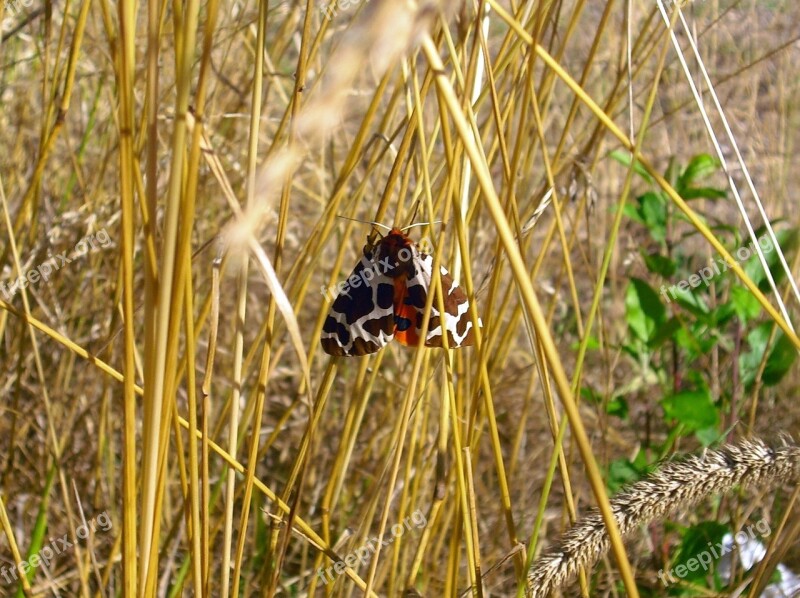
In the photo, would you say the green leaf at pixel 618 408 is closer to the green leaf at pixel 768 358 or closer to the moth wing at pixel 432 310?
the green leaf at pixel 768 358

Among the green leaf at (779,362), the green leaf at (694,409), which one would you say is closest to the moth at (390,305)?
the green leaf at (694,409)

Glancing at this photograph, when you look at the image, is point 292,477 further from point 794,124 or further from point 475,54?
point 794,124

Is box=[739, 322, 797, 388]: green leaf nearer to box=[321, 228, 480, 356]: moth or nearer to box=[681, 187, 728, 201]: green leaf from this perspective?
box=[681, 187, 728, 201]: green leaf

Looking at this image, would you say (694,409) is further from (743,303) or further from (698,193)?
(698,193)

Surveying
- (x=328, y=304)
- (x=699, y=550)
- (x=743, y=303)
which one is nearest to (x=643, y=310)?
(x=743, y=303)

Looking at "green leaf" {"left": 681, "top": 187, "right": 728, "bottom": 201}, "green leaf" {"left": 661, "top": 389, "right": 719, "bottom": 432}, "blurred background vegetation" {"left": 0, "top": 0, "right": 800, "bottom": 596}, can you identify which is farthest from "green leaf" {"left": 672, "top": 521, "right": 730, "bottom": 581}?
"green leaf" {"left": 681, "top": 187, "right": 728, "bottom": 201}
